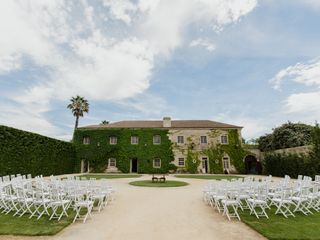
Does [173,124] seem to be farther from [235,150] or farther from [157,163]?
[235,150]

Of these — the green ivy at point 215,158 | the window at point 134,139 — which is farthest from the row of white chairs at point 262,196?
the window at point 134,139

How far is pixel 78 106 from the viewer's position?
43.7 meters

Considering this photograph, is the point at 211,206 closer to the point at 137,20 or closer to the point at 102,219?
the point at 102,219

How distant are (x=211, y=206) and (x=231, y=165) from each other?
24773mm

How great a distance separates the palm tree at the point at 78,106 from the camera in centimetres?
4353

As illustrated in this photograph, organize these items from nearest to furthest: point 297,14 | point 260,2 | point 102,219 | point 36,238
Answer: point 36,238 → point 102,219 → point 297,14 → point 260,2

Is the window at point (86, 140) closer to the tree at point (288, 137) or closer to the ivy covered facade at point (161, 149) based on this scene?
the ivy covered facade at point (161, 149)

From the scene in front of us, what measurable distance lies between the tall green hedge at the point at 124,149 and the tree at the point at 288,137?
47.4 feet

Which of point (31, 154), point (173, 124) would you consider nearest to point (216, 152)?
point (173, 124)

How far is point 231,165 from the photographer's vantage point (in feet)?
106

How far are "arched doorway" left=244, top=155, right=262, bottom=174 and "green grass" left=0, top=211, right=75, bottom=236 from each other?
1262 inches

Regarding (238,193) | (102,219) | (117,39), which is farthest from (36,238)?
(117,39)

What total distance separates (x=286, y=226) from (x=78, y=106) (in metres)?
42.4

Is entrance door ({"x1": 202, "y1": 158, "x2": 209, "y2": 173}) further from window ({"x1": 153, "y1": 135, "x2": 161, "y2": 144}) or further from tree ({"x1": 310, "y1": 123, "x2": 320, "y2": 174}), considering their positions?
tree ({"x1": 310, "y1": 123, "x2": 320, "y2": 174})
